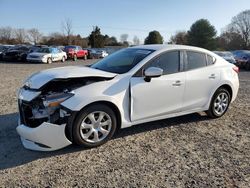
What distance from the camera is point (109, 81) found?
4.44 meters

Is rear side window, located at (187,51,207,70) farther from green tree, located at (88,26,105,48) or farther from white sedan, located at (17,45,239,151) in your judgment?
green tree, located at (88,26,105,48)

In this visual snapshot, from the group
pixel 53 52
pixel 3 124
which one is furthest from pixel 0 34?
pixel 3 124

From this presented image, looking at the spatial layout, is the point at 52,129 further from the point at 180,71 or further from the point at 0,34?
the point at 0,34

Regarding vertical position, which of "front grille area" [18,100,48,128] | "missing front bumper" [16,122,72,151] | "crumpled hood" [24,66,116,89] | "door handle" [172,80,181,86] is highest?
"crumpled hood" [24,66,116,89]

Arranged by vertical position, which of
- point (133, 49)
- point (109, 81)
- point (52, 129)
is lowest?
point (52, 129)

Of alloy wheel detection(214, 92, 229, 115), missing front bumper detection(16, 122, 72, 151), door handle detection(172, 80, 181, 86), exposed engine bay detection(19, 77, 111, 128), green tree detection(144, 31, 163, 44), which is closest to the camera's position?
missing front bumper detection(16, 122, 72, 151)

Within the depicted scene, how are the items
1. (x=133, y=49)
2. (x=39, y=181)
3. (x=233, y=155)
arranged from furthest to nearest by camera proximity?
1. (x=133, y=49)
2. (x=233, y=155)
3. (x=39, y=181)

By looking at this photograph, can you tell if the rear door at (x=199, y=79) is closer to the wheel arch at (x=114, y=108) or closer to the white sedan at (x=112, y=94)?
the white sedan at (x=112, y=94)

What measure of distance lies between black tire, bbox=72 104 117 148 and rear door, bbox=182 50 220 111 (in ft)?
5.32

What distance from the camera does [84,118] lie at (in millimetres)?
4176

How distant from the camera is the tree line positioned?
237 ft

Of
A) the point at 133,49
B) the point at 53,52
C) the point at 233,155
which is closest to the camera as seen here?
the point at 233,155

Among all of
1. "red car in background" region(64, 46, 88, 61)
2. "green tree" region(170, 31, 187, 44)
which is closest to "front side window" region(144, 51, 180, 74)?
"red car in background" region(64, 46, 88, 61)

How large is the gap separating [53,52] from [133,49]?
21.1 meters
